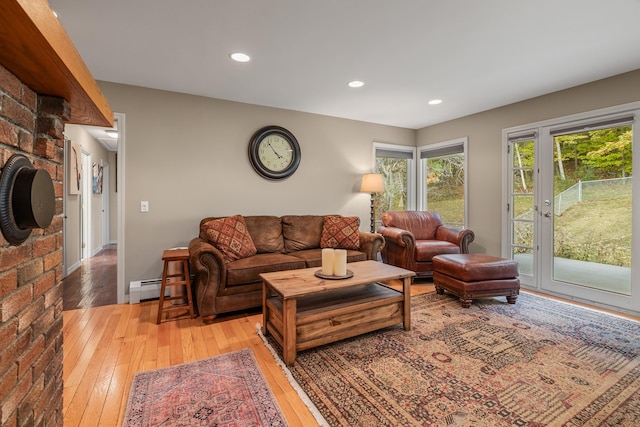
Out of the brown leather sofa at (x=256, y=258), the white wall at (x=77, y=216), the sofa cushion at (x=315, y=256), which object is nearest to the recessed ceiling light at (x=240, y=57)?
the brown leather sofa at (x=256, y=258)

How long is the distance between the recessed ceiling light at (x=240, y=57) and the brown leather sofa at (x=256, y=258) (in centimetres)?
167

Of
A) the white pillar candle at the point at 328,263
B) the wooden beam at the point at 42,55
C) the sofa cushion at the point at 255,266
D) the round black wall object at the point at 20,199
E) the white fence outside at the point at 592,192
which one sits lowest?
the sofa cushion at the point at 255,266

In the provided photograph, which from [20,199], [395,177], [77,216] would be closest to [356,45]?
[20,199]

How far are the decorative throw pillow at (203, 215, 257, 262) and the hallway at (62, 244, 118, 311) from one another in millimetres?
1341

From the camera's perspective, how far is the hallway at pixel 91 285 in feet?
10.6

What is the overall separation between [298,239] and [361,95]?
1870 millimetres

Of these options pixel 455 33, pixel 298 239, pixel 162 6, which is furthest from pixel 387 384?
pixel 162 6

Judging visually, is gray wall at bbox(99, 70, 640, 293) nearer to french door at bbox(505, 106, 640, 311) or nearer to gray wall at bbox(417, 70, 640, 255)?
gray wall at bbox(417, 70, 640, 255)

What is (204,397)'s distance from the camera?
1.68 metres

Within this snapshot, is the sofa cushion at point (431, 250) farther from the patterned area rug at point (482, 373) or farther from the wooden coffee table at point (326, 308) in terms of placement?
the wooden coffee table at point (326, 308)

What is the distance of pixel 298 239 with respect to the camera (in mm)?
3756

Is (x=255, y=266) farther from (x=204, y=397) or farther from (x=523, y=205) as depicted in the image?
(x=523, y=205)

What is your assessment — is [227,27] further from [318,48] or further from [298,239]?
[298,239]

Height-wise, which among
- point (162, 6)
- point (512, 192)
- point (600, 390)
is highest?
point (162, 6)
